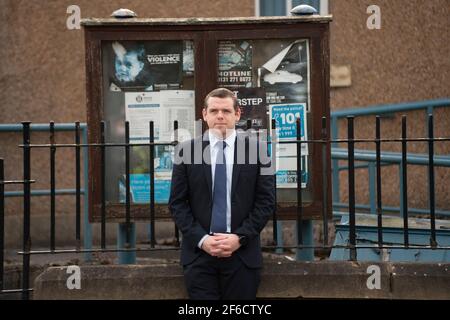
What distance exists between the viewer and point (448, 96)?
32.7 ft

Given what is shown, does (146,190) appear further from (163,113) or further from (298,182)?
(298,182)

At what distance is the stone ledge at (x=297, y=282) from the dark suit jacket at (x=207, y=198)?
479mm

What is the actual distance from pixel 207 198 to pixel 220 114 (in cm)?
50

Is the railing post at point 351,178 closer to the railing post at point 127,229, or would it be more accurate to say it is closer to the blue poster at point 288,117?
the blue poster at point 288,117

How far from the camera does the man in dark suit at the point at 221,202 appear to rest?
16.8 ft

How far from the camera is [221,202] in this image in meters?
5.17

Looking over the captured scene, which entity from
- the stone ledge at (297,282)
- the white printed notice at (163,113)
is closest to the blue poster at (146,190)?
the white printed notice at (163,113)

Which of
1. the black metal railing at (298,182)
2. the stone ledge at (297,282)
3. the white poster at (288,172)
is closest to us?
the stone ledge at (297,282)

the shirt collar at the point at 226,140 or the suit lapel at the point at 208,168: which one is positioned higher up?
the shirt collar at the point at 226,140

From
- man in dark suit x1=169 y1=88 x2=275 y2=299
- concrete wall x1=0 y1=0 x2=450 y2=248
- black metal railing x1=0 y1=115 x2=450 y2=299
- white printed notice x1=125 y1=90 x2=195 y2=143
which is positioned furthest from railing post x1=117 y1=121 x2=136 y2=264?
concrete wall x1=0 y1=0 x2=450 y2=248

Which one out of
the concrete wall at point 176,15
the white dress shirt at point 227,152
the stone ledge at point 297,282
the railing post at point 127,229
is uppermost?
the concrete wall at point 176,15

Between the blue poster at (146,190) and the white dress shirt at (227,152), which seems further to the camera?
the blue poster at (146,190)
